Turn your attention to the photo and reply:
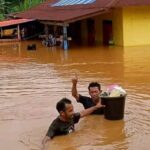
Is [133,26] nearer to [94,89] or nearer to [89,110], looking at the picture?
[94,89]

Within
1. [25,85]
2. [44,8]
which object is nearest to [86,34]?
[44,8]

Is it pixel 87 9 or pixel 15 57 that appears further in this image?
pixel 87 9

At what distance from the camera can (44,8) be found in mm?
39000

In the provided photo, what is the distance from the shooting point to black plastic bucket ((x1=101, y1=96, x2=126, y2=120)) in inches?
374

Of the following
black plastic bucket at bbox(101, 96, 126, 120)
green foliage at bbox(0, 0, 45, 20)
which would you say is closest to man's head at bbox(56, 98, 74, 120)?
black plastic bucket at bbox(101, 96, 126, 120)

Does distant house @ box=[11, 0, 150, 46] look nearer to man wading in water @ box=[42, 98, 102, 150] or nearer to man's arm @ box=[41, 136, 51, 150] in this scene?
man wading in water @ box=[42, 98, 102, 150]

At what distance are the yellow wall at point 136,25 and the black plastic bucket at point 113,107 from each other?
1874 cm

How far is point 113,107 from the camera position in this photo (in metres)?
9.58

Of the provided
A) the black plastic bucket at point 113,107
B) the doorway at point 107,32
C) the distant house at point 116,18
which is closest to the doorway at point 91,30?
the distant house at point 116,18

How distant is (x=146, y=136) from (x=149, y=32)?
2053 cm

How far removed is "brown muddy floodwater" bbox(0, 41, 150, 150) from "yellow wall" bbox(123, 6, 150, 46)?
278 centimetres

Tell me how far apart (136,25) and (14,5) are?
28.6m

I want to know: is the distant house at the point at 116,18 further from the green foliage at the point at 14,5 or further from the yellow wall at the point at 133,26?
the green foliage at the point at 14,5

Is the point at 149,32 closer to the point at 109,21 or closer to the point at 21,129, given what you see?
the point at 109,21
